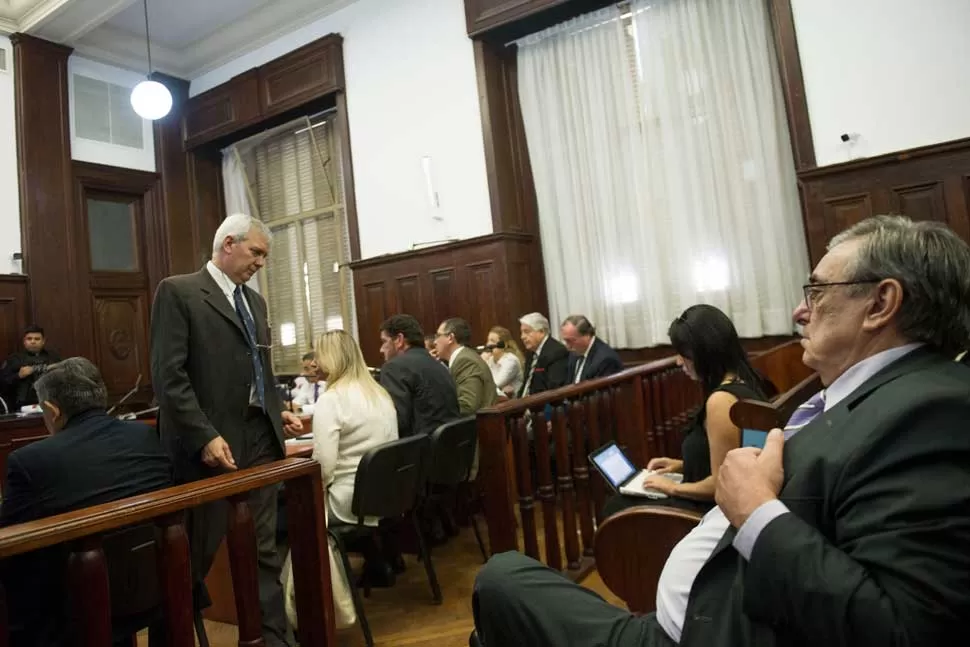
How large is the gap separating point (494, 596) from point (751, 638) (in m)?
0.53

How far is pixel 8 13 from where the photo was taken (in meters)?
6.08

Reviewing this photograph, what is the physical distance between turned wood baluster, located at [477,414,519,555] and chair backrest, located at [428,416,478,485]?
579mm

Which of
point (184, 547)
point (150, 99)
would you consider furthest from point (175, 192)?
point (184, 547)

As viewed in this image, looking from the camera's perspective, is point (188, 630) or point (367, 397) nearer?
point (188, 630)

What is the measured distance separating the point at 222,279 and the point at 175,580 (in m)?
1.32

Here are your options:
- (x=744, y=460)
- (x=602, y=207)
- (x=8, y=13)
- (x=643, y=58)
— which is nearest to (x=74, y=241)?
(x=8, y=13)

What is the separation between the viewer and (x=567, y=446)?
2.62 meters

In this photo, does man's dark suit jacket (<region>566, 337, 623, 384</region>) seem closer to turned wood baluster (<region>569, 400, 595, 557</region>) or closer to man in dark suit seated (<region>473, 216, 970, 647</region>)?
turned wood baluster (<region>569, 400, 595, 557</region>)

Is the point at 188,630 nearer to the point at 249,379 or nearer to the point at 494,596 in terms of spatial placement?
the point at 494,596

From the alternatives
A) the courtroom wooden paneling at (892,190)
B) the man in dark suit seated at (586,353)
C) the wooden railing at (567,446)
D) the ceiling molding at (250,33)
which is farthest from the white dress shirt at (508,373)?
the ceiling molding at (250,33)

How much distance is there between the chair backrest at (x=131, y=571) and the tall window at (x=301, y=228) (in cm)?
509

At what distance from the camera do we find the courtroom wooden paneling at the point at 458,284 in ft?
17.9

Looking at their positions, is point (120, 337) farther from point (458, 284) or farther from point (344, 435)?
point (344, 435)

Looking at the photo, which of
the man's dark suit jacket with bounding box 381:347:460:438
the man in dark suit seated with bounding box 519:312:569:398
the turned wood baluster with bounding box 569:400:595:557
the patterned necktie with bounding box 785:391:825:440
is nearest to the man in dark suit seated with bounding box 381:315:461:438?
the man's dark suit jacket with bounding box 381:347:460:438
